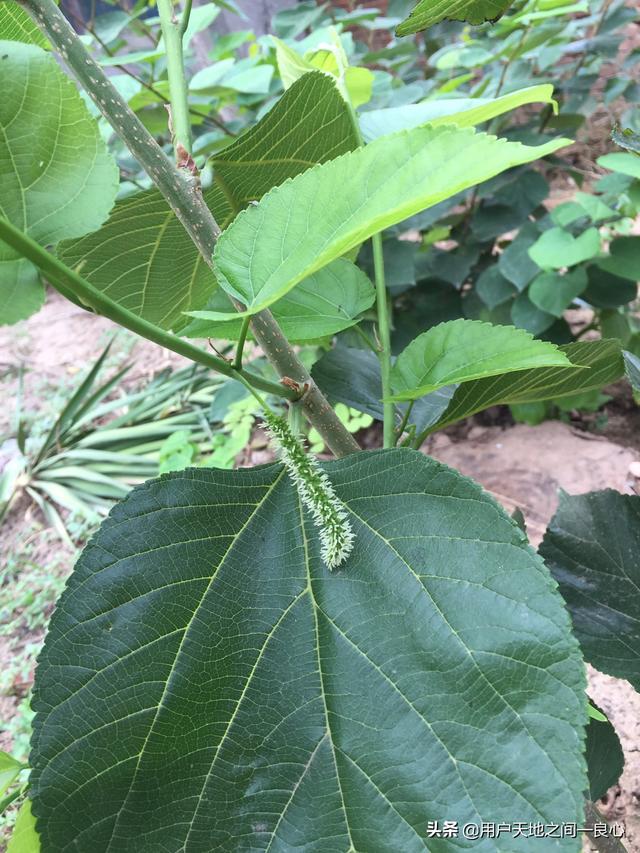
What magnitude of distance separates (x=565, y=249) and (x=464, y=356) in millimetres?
1103

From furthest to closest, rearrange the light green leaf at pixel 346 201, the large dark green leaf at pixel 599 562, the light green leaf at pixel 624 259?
the light green leaf at pixel 624 259, the large dark green leaf at pixel 599 562, the light green leaf at pixel 346 201

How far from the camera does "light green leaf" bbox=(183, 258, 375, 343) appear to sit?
1.47 ft

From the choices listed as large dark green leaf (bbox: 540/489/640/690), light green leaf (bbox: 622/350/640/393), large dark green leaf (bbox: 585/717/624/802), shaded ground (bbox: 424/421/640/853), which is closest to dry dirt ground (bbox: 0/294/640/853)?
shaded ground (bbox: 424/421/640/853)

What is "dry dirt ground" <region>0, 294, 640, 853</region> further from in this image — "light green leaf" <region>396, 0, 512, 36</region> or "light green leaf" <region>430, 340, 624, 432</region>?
"light green leaf" <region>396, 0, 512, 36</region>

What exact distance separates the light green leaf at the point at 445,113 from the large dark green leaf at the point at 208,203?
6 cm

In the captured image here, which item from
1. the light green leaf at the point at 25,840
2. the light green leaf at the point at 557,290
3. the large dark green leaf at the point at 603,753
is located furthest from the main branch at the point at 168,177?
the light green leaf at the point at 557,290

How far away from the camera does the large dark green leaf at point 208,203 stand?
1.50 feet

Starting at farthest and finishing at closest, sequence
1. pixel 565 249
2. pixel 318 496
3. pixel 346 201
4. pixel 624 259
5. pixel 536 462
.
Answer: pixel 536 462 → pixel 624 259 → pixel 565 249 → pixel 318 496 → pixel 346 201

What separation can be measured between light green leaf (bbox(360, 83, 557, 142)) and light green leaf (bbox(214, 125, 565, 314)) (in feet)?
0.60

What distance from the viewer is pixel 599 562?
52cm

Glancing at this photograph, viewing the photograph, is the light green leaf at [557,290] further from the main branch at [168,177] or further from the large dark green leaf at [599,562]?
the main branch at [168,177]

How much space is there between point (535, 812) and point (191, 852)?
0.61ft

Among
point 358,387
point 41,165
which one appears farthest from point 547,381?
point 41,165

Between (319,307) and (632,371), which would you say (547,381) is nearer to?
(632,371)
